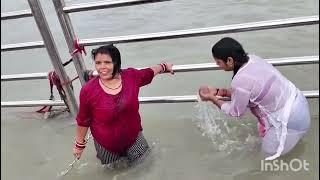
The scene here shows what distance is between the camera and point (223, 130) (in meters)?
3.53

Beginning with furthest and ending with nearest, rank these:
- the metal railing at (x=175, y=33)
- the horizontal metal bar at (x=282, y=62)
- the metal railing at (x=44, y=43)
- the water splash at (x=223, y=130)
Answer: the water splash at (x=223, y=130) → the metal railing at (x=44, y=43) → the horizontal metal bar at (x=282, y=62) → the metal railing at (x=175, y=33)

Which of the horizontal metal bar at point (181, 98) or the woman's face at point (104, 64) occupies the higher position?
the woman's face at point (104, 64)

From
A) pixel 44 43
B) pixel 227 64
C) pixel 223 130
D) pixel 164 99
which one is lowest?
pixel 223 130

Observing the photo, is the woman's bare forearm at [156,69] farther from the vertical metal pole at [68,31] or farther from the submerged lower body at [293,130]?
the submerged lower body at [293,130]

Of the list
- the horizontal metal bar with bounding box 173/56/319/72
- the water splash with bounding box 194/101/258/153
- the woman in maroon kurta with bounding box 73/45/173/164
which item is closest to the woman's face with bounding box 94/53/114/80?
the woman in maroon kurta with bounding box 73/45/173/164

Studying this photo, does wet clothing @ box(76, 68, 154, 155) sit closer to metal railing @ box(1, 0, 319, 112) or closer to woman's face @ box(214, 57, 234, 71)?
metal railing @ box(1, 0, 319, 112)

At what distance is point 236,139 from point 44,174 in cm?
144

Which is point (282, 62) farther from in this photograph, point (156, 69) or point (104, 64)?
point (104, 64)

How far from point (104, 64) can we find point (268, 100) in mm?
1018

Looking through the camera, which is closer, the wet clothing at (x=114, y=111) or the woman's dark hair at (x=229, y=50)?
the woman's dark hair at (x=229, y=50)

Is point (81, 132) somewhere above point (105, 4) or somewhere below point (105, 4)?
below

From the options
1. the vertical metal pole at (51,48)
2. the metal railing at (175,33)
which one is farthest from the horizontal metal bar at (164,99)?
the vertical metal pole at (51,48)

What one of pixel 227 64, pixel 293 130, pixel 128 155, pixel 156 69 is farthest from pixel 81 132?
pixel 293 130

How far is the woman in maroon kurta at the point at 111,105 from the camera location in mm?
2818
